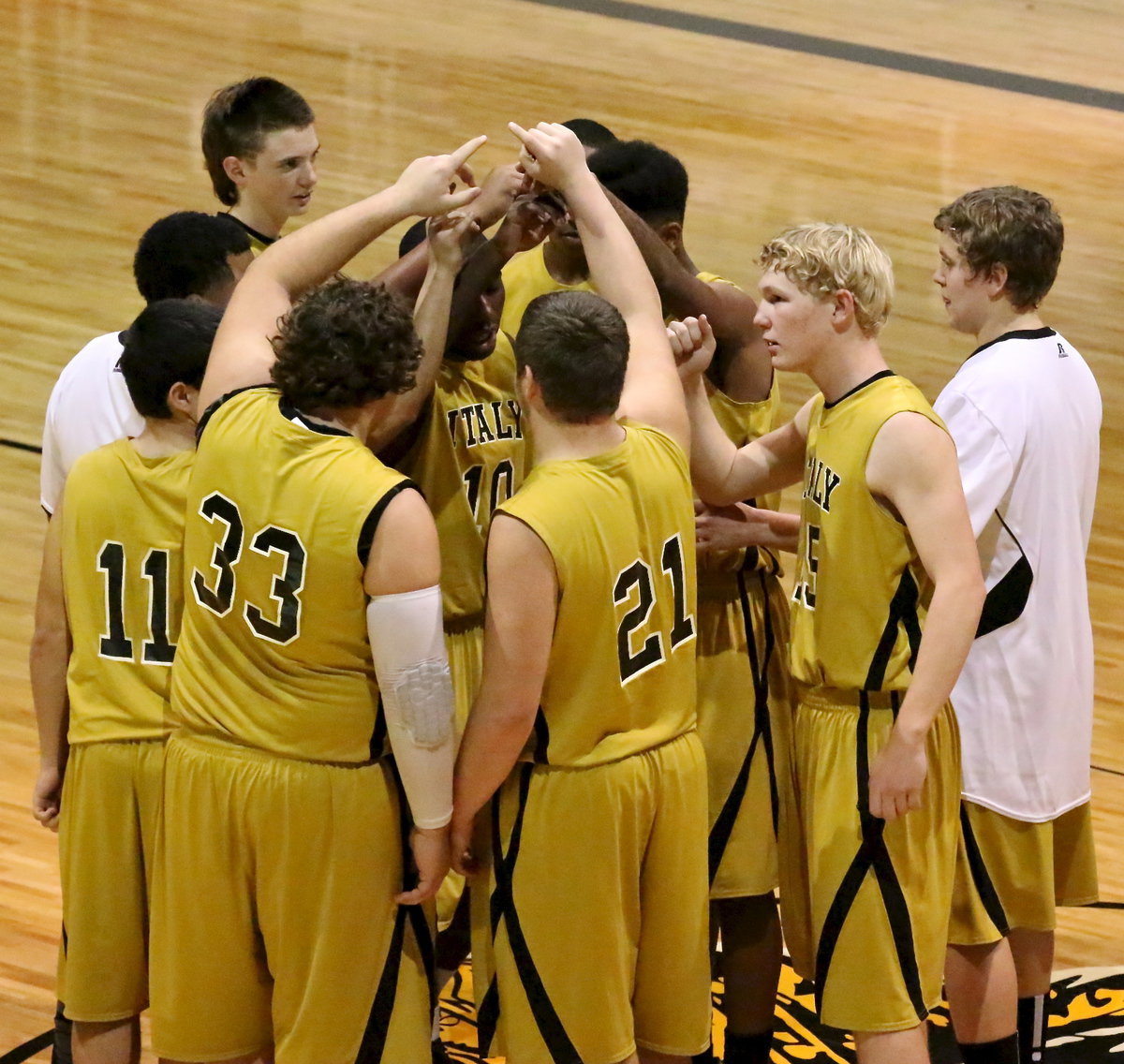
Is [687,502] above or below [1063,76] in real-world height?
below

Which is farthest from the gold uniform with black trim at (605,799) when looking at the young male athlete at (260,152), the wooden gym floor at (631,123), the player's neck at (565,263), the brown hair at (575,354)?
the wooden gym floor at (631,123)

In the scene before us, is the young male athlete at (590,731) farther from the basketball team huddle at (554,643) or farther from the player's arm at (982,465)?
the player's arm at (982,465)

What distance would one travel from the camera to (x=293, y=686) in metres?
3.08

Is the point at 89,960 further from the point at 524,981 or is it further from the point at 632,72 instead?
the point at 632,72

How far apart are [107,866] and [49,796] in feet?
1.05

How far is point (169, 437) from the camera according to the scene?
3307 millimetres

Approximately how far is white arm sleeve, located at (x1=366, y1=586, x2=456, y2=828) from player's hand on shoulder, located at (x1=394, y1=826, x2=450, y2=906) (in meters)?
0.03

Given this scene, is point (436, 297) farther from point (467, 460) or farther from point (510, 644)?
point (510, 644)

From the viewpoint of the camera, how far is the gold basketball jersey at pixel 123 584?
3.27m

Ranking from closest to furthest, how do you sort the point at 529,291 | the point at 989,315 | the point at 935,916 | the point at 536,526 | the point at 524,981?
the point at 536,526 → the point at 524,981 → the point at 935,916 → the point at 989,315 → the point at 529,291

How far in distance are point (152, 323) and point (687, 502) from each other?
1.10 meters

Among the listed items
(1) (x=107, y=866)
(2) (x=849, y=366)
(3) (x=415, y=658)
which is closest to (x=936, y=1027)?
(2) (x=849, y=366)

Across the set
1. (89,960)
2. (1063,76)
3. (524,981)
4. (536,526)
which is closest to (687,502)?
(536,526)

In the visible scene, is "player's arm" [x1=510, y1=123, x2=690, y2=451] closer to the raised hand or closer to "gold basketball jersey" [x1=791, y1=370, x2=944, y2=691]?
the raised hand
